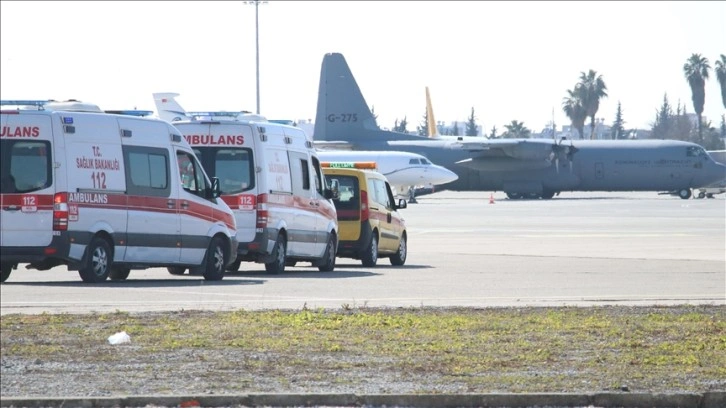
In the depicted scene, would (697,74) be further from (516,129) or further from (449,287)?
(449,287)

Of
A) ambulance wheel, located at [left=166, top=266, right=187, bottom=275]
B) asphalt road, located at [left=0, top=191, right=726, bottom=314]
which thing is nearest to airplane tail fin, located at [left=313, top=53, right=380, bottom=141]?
asphalt road, located at [left=0, top=191, right=726, bottom=314]

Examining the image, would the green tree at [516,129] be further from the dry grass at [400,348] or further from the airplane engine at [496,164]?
the dry grass at [400,348]

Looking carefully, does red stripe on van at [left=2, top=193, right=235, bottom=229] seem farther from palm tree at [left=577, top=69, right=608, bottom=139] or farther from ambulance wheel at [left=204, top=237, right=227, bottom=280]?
palm tree at [left=577, top=69, right=608, bottom=139]

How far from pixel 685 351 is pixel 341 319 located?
140 inches

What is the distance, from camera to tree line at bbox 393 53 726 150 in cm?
15006

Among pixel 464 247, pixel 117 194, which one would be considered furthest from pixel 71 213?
pixel 464 247

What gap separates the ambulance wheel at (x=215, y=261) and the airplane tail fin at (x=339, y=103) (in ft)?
207

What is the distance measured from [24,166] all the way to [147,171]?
1.99m

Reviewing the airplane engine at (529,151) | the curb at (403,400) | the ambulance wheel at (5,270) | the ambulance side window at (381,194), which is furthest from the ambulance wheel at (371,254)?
the airplane engine at (529,151)

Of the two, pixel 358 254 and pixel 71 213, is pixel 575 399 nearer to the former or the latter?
pixel 71 213

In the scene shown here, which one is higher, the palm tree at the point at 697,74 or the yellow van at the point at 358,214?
the palm tree at the point at 697,74

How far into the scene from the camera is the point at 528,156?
76688mm

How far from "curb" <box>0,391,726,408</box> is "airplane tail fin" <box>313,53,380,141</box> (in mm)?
74298

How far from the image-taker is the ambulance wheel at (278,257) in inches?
827
